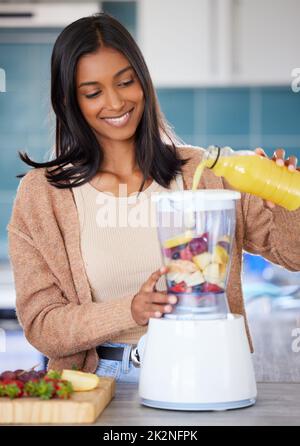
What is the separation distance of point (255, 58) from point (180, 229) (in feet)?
9.05

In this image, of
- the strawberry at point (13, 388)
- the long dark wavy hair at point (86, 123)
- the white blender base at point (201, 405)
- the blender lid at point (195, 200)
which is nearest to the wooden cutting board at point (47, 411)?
the strawberry at point (13, 388)

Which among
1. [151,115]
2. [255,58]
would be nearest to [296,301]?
[255,58]

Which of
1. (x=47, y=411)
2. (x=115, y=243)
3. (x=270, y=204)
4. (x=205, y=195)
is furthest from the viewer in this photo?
(x=115, y=243)

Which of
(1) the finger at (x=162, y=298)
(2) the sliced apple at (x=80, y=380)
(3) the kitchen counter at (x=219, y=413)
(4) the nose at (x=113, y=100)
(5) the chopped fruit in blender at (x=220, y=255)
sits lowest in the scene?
(3) the kitchen counter at (x=219, y=413)

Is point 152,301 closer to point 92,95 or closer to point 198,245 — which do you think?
point 198,245

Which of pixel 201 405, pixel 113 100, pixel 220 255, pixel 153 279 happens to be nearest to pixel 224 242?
pixel 220 255

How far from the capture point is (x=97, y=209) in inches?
76.6

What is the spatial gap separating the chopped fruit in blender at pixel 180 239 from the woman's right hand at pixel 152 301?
43 mm

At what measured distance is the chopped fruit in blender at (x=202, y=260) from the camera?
1.52m

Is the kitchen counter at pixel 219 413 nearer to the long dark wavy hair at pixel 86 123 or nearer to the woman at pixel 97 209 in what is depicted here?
the woman at pixel 97 209

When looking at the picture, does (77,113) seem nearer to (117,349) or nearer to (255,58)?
(117,349)

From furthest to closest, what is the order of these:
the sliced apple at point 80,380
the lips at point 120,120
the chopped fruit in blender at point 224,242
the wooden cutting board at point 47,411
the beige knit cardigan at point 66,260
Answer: the lips at point 120,120 → the beige knit cardigan at point 66,260 → the chopped fruit in blender at point 224,242 → the sliced apple at point 80,380 → the wooden cutting board at point 47,411

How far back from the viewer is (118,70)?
6.10 feet

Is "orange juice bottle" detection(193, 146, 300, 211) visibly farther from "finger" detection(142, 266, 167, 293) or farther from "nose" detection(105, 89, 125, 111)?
"nose" detection(105, 89, 125, 111)
